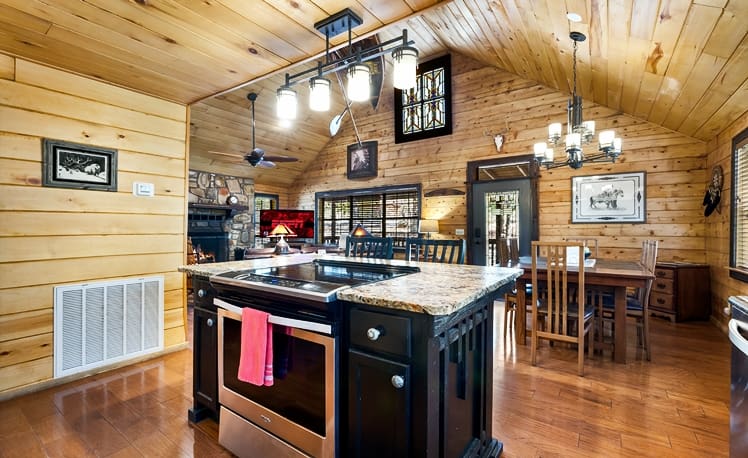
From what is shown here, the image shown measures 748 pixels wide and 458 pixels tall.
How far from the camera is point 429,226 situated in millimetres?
5781

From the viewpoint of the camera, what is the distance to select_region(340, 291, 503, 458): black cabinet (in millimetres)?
1154

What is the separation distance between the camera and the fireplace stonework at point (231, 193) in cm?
675

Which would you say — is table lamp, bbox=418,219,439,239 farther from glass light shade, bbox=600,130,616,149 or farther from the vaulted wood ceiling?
glass light shade, bbox=600,130,616,149

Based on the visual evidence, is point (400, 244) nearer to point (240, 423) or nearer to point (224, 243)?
point (224, 243)

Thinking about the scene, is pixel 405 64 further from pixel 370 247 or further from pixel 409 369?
pixel 370 247

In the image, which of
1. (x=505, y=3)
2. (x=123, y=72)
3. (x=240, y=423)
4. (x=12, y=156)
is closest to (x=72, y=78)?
(x=123, y=72)

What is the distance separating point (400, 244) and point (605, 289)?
159 inches

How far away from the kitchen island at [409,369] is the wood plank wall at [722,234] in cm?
339

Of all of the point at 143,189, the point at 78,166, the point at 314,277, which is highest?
the point at 78,166

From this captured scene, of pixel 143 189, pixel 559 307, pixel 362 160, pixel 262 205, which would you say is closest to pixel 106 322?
pixel 143 189

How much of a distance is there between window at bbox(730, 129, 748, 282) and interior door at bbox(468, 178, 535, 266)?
2.18 m

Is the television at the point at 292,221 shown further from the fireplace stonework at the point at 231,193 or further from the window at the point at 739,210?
the window at the point at 739,210

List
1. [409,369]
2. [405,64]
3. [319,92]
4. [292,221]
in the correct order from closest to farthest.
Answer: [409,369] → [405,64] → [319,92] → [292,221]

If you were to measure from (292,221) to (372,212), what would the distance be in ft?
6.38
